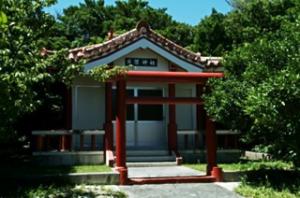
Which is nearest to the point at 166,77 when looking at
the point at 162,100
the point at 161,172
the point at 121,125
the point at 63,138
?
the point at 162,100

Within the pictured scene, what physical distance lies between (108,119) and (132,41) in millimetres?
2706

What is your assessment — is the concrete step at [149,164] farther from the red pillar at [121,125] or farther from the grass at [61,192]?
the grass at [61,192]

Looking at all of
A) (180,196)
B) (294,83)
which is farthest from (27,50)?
(294,83)

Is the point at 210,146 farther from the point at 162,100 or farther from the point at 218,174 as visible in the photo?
the point at 162,100

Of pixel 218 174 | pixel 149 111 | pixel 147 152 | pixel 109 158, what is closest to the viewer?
pixel 218 174

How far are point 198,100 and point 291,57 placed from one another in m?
3.41

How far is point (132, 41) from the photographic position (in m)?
16.2

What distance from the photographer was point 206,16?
28234 mm

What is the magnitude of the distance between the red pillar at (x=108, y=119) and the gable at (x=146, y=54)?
3.31 feet

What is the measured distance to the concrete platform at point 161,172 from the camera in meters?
13.0

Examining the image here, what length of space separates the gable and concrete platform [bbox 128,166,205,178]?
12.3 ft

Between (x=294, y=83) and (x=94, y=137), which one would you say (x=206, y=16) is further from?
(x=294, y=83)

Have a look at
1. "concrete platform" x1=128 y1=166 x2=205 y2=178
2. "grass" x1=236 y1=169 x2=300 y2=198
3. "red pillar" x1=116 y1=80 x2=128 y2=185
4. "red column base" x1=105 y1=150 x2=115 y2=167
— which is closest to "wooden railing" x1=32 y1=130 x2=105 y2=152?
"red column base" x1=105 y1=150 x2=115 y2=167

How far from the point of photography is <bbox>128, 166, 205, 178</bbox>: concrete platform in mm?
12977
